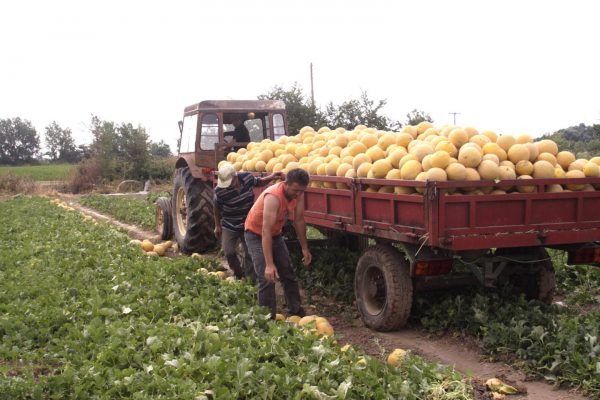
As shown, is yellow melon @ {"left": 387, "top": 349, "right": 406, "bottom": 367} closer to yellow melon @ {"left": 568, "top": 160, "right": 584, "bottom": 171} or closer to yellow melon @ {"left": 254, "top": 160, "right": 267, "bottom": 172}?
A: yellow melon @ {"left": 568, "top": 160, "right": 584, "bottom": 171}

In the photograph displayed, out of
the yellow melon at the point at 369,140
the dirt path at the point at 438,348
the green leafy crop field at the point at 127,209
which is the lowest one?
the dirt path at the point at 438,348

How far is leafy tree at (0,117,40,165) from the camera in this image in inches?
3324

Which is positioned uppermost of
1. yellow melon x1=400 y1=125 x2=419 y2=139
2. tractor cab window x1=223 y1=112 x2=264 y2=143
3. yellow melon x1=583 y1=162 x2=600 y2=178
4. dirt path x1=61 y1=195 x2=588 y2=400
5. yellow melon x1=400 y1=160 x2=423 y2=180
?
tractor cab window x1=223 y1=112 x2=264 y2=143

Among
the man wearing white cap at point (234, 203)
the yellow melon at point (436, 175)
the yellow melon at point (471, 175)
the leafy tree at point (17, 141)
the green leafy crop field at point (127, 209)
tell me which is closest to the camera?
the yellow melon at point (436, 175)

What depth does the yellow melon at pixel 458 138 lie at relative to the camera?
6453 mm

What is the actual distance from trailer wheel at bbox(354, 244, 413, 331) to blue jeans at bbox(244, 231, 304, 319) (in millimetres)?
727

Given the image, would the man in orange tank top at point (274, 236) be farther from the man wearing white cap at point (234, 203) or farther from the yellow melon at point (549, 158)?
the yellow melon at point (549, 158)

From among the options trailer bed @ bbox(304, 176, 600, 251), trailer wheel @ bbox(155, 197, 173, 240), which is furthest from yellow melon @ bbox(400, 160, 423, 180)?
trailer wheel @ bbox(155, 197, 173, 240)

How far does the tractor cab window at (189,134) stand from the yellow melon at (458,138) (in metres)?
5.57

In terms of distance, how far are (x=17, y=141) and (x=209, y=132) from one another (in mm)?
85905

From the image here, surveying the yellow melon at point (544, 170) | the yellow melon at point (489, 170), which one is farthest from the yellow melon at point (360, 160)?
the yellow melon at point (544, 170)

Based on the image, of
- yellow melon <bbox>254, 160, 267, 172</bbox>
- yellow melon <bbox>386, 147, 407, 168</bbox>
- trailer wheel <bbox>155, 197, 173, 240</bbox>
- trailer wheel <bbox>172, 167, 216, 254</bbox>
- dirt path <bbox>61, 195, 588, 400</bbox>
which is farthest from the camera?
trailer wheel <bbox>155, 197, 173, 240</bbox>

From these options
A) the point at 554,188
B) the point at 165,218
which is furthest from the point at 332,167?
the point at 165,218

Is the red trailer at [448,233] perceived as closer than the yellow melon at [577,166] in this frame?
Yes
